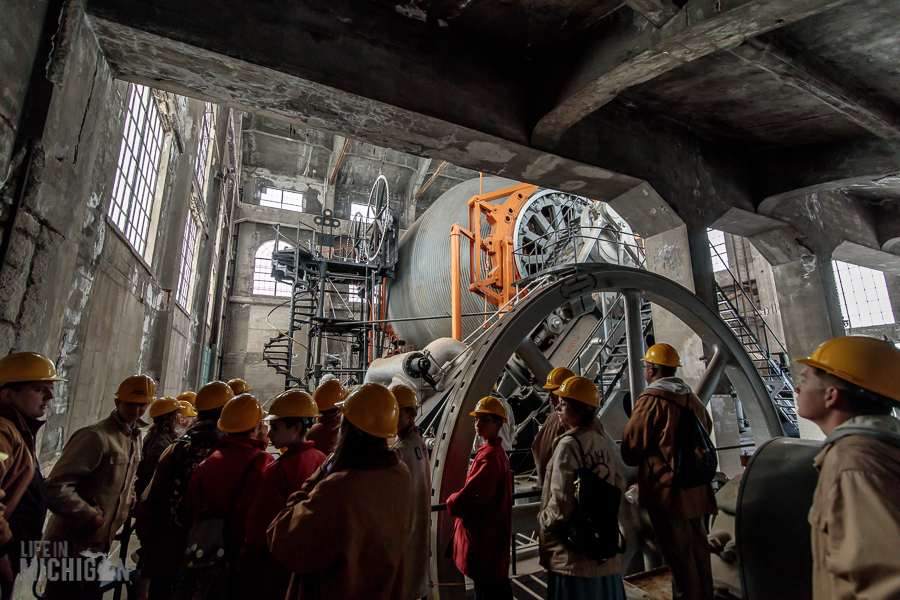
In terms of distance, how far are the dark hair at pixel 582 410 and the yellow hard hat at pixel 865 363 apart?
1.17 meters

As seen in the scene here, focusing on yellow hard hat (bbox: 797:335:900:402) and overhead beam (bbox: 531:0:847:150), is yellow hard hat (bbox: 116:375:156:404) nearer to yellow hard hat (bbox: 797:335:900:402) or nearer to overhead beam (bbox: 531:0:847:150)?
yellow hard hat (bbox: 797:335:900:402)

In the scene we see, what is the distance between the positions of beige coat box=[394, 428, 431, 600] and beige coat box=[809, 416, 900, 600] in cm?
162

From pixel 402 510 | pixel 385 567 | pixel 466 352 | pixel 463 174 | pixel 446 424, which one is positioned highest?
pixel 463 174

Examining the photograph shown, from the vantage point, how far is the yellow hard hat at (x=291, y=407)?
2137 millimetres

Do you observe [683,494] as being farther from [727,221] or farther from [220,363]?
[220,363]

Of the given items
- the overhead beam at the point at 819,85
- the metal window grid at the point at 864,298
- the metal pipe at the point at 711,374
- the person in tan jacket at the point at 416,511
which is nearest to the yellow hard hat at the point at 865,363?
the person in tan jacket at the point at 416,511

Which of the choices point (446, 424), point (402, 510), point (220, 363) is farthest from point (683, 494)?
point (220, 363)

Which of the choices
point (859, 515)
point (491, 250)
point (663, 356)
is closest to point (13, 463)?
point (859, 515)

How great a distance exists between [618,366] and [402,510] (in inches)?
233

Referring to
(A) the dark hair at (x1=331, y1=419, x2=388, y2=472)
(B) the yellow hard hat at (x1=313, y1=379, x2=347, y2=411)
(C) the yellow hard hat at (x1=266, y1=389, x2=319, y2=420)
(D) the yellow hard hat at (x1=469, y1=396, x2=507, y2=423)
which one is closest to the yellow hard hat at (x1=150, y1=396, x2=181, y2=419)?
(B) the yellow hard hat at (x1=313, y1=379, x2=347, y2=411)

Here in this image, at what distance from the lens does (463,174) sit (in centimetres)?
1833

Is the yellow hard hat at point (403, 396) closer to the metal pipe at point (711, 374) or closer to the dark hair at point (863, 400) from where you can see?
the dark hair at point (863, 400)

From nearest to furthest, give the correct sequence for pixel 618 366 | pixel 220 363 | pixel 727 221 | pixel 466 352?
pixel 466 352 → pixel 727 221 → pixel 618 366 → pixel 220 363

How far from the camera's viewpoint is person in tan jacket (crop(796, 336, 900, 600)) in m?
1.17
